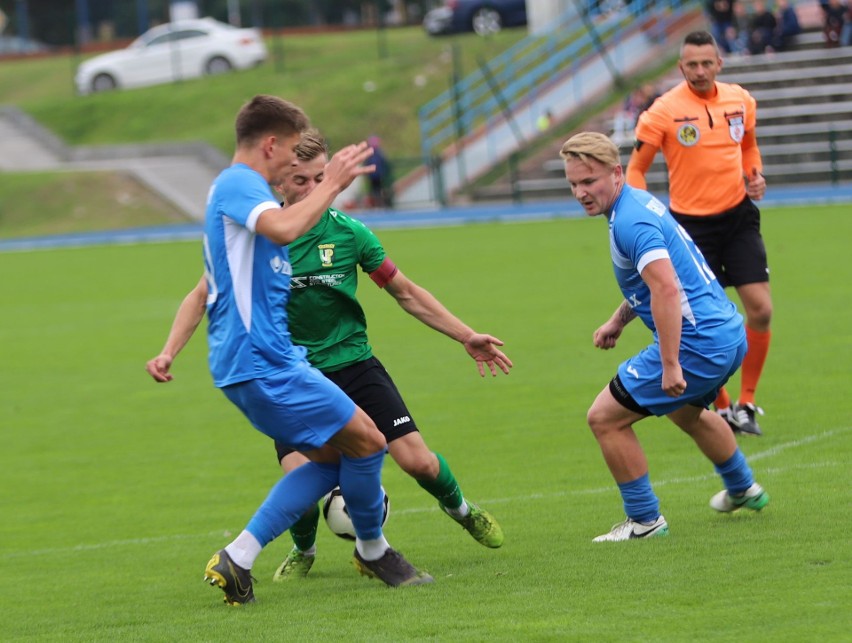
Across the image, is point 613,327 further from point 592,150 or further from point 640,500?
point 592,150

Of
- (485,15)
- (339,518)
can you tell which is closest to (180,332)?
(339,518)

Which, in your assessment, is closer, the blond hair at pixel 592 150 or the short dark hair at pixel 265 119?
Result: the short dark hair at pixel 265 119

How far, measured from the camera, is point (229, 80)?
151ft

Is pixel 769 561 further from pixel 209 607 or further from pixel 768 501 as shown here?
pixel 209 607

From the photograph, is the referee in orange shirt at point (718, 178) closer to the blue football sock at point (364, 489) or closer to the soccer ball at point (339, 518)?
the soccer ball at point (339, 518)

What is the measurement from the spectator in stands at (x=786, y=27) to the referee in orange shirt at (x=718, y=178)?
24953 millimetres

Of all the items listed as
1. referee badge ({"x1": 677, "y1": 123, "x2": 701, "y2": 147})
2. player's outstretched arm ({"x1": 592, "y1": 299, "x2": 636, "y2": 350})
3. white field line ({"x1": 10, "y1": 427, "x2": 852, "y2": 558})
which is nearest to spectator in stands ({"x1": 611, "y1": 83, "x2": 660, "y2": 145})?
referee badge ({"x1": 677, "y1": 123, "x2": 701, "y2": 147})

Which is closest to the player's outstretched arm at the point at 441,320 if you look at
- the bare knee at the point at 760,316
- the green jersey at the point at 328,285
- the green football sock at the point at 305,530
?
the green jersey at the point at 328,285

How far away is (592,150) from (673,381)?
1.02 meters

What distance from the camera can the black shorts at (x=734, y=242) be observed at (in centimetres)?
900

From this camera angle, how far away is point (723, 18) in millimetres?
32906

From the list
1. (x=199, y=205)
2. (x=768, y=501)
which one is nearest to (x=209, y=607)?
(x=768, y=501)

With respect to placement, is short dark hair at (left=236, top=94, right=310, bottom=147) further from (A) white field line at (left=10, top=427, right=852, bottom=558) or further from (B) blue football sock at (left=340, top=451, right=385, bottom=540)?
(A) white field line at (left=10, top=427, right=852, bottom=558)

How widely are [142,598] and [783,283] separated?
11.3 metres
